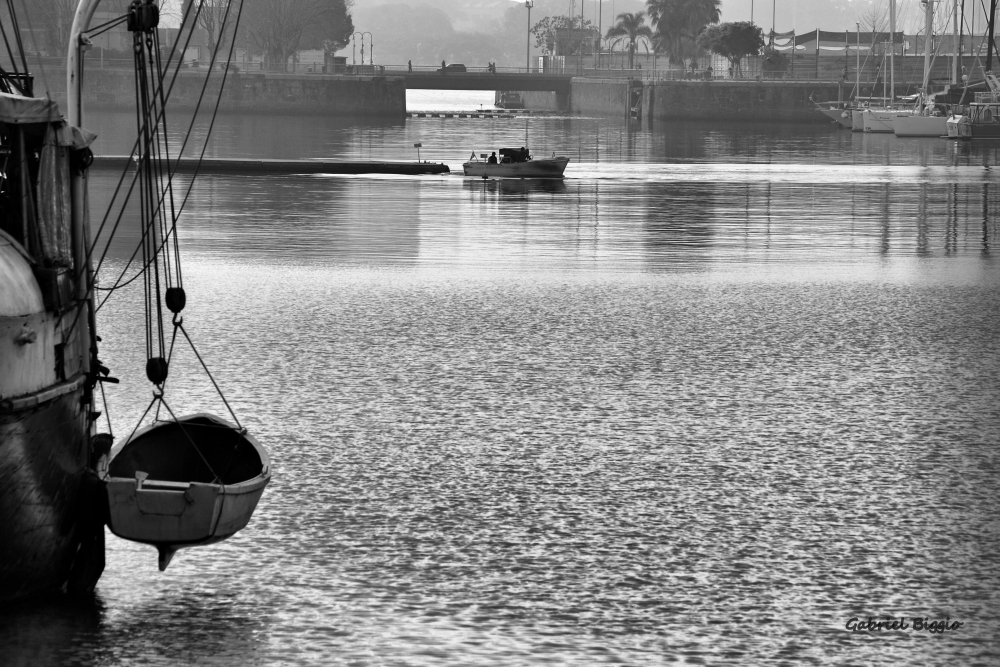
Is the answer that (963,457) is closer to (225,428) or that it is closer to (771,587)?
(771,587)

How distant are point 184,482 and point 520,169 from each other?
30467mm

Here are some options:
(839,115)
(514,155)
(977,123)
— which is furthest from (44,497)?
(839,115)

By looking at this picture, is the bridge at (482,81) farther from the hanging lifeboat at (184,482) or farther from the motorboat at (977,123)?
the hanging lifeboat at (184,482)

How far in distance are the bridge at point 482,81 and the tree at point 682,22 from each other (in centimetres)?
1990

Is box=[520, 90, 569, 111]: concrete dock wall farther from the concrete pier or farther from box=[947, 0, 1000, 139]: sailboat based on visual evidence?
the concrete pier

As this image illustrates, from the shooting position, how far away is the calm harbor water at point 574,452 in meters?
6.78

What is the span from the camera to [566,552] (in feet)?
25.8

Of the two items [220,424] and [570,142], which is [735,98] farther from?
[220,424]

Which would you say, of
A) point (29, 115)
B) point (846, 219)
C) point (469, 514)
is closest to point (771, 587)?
point (469, 514)

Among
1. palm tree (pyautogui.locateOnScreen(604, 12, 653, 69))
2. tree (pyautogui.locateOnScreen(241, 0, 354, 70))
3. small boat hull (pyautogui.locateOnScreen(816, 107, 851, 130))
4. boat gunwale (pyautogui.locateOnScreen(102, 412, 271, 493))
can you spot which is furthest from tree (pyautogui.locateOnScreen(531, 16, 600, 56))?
boat gunwale (pyautogui.locateOnScreen(102, 412, 271, 493))

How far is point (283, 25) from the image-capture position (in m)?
126

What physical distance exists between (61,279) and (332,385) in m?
4.64

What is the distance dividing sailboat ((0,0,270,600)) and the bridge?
109 meters

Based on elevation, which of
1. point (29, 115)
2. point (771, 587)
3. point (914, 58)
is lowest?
point (771, 587)
